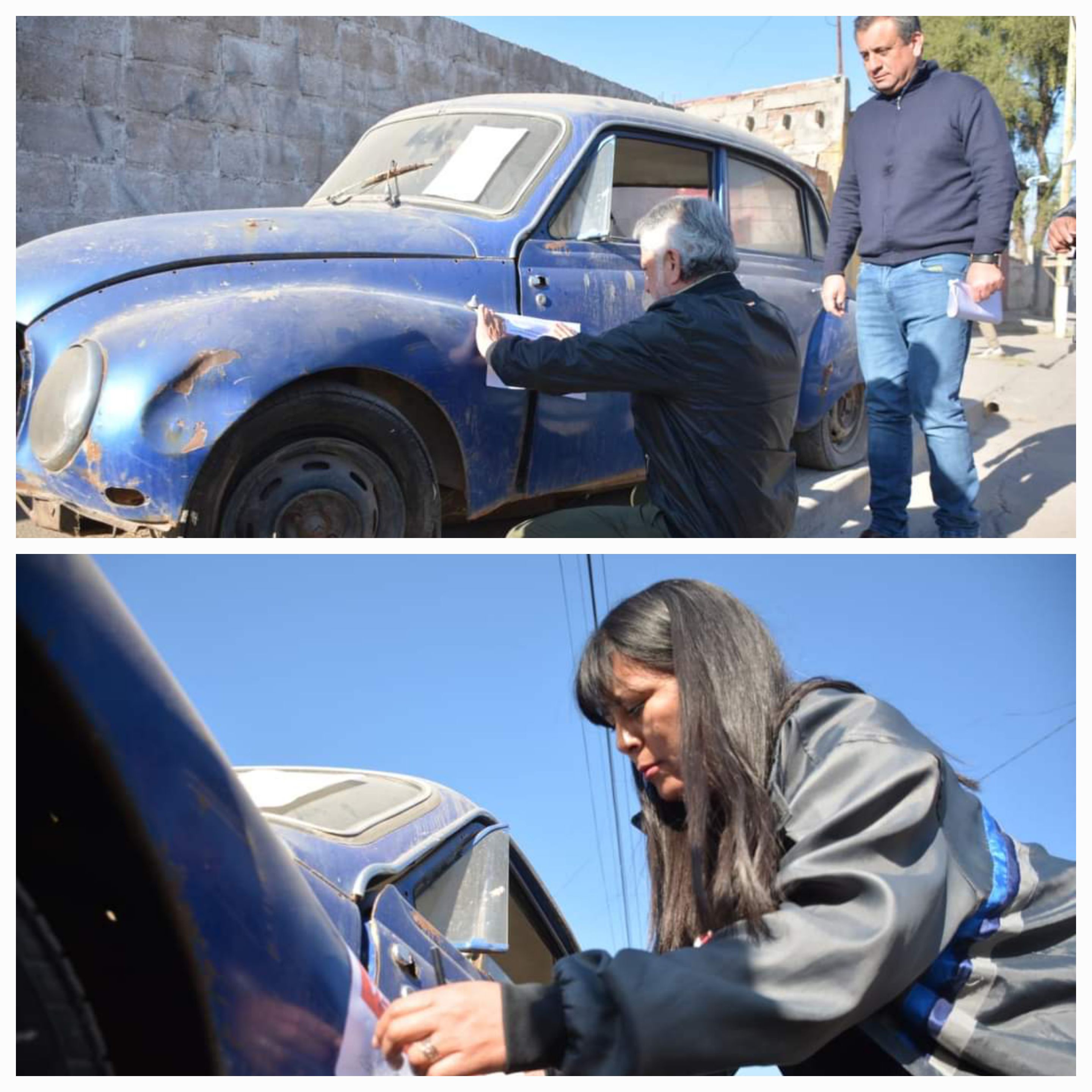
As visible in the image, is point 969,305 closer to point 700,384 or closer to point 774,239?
point 700,384

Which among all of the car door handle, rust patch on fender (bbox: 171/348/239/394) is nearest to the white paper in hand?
rust patch on fender (bbox: 171/348/239/394)

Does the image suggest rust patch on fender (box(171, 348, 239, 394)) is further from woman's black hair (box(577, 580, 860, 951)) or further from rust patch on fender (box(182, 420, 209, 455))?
woman's black hair (box(577, 580, 860, 951))

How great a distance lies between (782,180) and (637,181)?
140cm

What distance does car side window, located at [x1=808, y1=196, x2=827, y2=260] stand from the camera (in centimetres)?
566

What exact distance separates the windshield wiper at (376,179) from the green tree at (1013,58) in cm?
2258

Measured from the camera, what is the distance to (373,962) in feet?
5.50

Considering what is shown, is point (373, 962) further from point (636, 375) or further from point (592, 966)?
point (636, 375)

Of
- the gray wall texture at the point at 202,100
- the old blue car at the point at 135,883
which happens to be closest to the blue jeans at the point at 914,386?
the old blue car at the point at 135,883

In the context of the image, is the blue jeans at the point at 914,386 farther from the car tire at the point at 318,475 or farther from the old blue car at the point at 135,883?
the old blue car at the point at 135,883

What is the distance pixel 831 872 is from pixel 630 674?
531 millimetres

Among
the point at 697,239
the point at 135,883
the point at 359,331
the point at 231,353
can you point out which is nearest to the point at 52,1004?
the point at 135,883

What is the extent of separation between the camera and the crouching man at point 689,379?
3.04m

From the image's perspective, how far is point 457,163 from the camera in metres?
4.03
